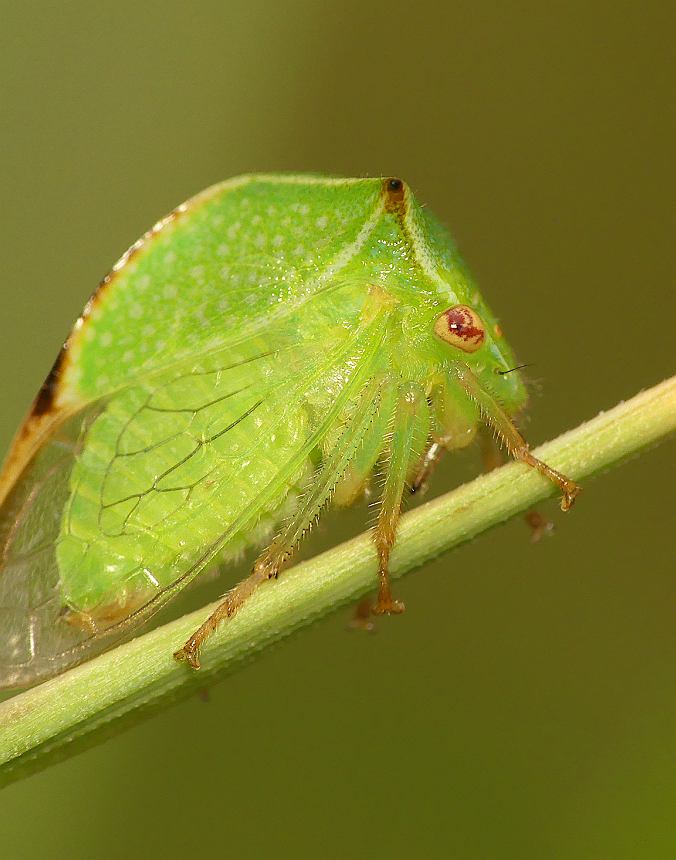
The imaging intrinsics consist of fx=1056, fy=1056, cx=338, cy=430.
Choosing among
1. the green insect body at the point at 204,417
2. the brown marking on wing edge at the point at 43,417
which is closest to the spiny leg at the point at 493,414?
the green insect body at the point at 204,417

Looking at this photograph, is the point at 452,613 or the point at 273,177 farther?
the point at 452,613

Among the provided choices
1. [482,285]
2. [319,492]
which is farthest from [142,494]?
[482,285]

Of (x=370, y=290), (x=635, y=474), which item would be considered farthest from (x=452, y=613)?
(x=370, y=290)

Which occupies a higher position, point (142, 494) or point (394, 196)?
point (394, 196)

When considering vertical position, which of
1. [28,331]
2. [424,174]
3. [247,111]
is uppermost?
[247,111]

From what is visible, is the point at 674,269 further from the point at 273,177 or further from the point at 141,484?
the point at 141,484

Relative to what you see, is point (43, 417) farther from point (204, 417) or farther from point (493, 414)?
point (493, 414)

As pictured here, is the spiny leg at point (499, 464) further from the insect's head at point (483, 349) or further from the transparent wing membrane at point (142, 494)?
the transparent wing membrane at point (142, 494)

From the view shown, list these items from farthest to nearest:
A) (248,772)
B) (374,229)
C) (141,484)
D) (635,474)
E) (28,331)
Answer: (635,474)
(28,331)
(248,772)
(374,229)
(141,484)
